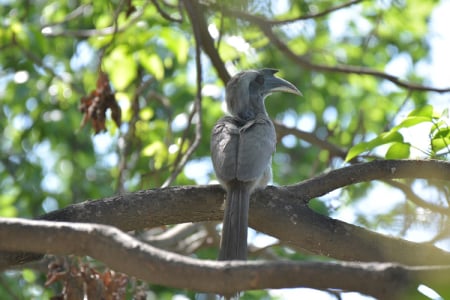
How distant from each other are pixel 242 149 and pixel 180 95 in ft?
14.4

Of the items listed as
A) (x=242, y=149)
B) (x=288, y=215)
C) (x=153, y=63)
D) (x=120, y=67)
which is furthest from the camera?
(x=120, y=67)

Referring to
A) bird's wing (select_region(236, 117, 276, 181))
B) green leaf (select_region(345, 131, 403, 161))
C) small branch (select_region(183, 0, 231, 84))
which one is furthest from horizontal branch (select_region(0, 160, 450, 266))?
small branch (select_region(183, 0, 231, 84))

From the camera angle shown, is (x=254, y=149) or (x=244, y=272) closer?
(x=244, y=272)

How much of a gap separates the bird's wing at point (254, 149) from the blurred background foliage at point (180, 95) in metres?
0.50

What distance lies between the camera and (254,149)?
4.75 meters

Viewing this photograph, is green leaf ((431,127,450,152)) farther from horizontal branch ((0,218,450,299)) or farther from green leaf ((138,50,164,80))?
green leaf ((138,50,164,80))

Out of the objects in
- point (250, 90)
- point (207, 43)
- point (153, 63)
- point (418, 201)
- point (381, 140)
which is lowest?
point (381, 140)

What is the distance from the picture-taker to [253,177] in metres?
4.47

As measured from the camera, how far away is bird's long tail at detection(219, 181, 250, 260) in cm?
405

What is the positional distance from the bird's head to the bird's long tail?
1.63 meters

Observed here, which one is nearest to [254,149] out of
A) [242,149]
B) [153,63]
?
[242,149]

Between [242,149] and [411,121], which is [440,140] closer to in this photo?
[411,121]

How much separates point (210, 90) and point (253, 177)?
3.24m

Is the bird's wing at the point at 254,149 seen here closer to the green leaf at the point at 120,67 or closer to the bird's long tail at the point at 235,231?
the bird's long tail at the point at 235,231
